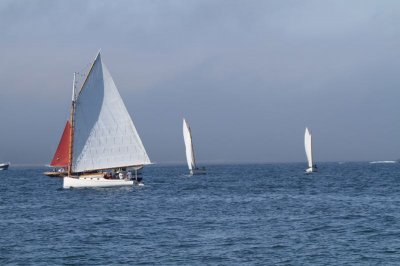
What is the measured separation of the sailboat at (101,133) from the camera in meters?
82.8

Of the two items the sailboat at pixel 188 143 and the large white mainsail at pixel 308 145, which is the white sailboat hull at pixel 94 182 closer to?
the sailboat at pixel 188 143

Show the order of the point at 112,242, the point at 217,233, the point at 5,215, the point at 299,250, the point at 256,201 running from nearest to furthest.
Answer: the point at 299,250
the point at 112,242
the point at 217,233
the point at 5,215
the point at 256,201

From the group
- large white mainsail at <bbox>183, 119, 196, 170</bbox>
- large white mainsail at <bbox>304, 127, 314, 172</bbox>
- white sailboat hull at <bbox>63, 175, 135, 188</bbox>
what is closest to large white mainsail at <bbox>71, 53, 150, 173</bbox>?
white sailboat hull at <bbox>63, 175, 135, 188</bbox>

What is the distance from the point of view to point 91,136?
82.9m

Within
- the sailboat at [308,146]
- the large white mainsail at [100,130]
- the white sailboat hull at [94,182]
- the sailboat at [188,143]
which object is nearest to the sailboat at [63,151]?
the sailboat at [188,143]

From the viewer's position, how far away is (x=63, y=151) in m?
126

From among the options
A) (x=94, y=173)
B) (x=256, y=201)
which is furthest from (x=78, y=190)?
(x=256, y=201)

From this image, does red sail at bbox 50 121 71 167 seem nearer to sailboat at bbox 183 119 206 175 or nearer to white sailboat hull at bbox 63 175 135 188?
sailboat at bbox 183 119 206 175

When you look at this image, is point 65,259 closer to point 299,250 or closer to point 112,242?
point 112,242

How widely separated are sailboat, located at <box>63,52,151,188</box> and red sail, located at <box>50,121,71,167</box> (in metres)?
40.0

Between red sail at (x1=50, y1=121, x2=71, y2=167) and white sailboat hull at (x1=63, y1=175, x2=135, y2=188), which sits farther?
red sail at (x1=50, y1=121, x2=71, y2=167)

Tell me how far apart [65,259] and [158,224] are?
14.1m

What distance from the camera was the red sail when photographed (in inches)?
4883

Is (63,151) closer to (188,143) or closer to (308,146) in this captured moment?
(188,143)
